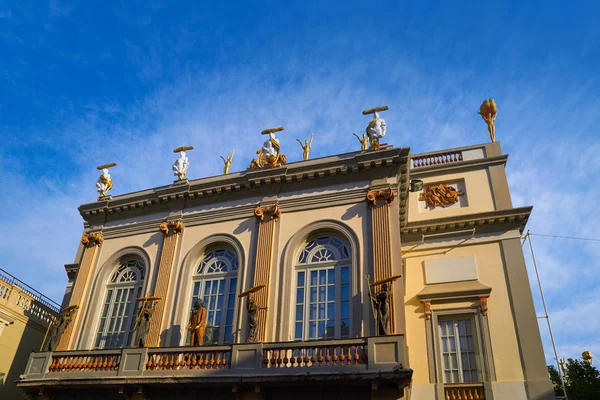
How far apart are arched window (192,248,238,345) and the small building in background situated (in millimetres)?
6085

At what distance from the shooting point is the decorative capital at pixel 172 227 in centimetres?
1827

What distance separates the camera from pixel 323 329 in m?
14.8

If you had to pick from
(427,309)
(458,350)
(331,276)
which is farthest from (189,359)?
(458,350)

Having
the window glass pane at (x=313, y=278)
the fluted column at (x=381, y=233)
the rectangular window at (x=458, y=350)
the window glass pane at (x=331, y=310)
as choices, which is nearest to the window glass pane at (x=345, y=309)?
the window glass pane at (x=331, y=310)

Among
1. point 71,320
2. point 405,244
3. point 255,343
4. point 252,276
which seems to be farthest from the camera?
point 405,244

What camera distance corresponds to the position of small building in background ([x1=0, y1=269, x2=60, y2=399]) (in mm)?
18656

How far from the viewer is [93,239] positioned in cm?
1964

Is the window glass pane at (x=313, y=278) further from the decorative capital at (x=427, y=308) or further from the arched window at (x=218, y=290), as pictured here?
the decorative capital at (x=427, y=308)

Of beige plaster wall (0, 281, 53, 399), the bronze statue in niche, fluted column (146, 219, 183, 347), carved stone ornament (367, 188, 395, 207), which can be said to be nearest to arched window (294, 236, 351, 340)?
carved stone ornament (367, 188, 395, 207)

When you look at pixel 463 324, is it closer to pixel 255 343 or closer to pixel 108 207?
pixel 255 343

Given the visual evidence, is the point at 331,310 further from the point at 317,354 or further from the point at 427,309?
the point at 427,309

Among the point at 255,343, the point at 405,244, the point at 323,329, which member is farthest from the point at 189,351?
the point at 405,244

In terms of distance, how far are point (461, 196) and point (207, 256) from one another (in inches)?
406

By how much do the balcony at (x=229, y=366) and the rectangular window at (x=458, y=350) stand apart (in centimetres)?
438
